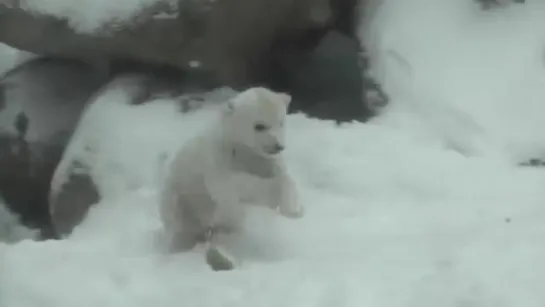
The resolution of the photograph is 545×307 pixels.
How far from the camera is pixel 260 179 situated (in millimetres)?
3307

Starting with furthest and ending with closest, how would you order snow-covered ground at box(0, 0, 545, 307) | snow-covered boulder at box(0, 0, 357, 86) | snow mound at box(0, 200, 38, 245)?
snow mound at box(0, 200, 38, 245)
snow-covered boulder at box(0, 0, 357, 86)
snow-covered ground at box(0, 0, 545, 307)

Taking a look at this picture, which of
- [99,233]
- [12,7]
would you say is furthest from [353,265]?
[12,7]

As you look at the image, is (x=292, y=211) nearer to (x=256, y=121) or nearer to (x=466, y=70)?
(x=256, y=121)

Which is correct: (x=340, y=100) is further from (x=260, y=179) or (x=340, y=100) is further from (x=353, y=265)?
(x=353, y=265)

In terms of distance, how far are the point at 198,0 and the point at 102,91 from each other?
0.77m

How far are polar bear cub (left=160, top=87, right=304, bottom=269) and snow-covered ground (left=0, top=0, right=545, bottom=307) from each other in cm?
11

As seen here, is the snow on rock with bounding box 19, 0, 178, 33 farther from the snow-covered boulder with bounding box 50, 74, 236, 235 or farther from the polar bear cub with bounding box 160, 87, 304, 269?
the polar bear cub with bounding box 160, 87, 304, 269

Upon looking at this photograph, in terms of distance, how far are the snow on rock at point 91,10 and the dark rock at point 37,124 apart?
601mm

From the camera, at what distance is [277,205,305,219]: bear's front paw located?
11.1 feet

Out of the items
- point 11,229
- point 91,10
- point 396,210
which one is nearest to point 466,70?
point 396,210

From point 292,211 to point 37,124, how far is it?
214 centimetres

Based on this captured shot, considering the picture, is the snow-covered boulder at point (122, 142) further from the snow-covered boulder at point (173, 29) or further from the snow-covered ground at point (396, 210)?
the snow-covered boulder at point (173, 29)

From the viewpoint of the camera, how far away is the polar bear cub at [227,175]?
3.18 m

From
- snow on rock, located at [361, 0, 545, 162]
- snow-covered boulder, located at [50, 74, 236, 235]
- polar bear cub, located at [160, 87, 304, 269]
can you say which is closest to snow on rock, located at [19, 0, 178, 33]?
snow-covered boulder, located at [50, 74, 236, 235]
